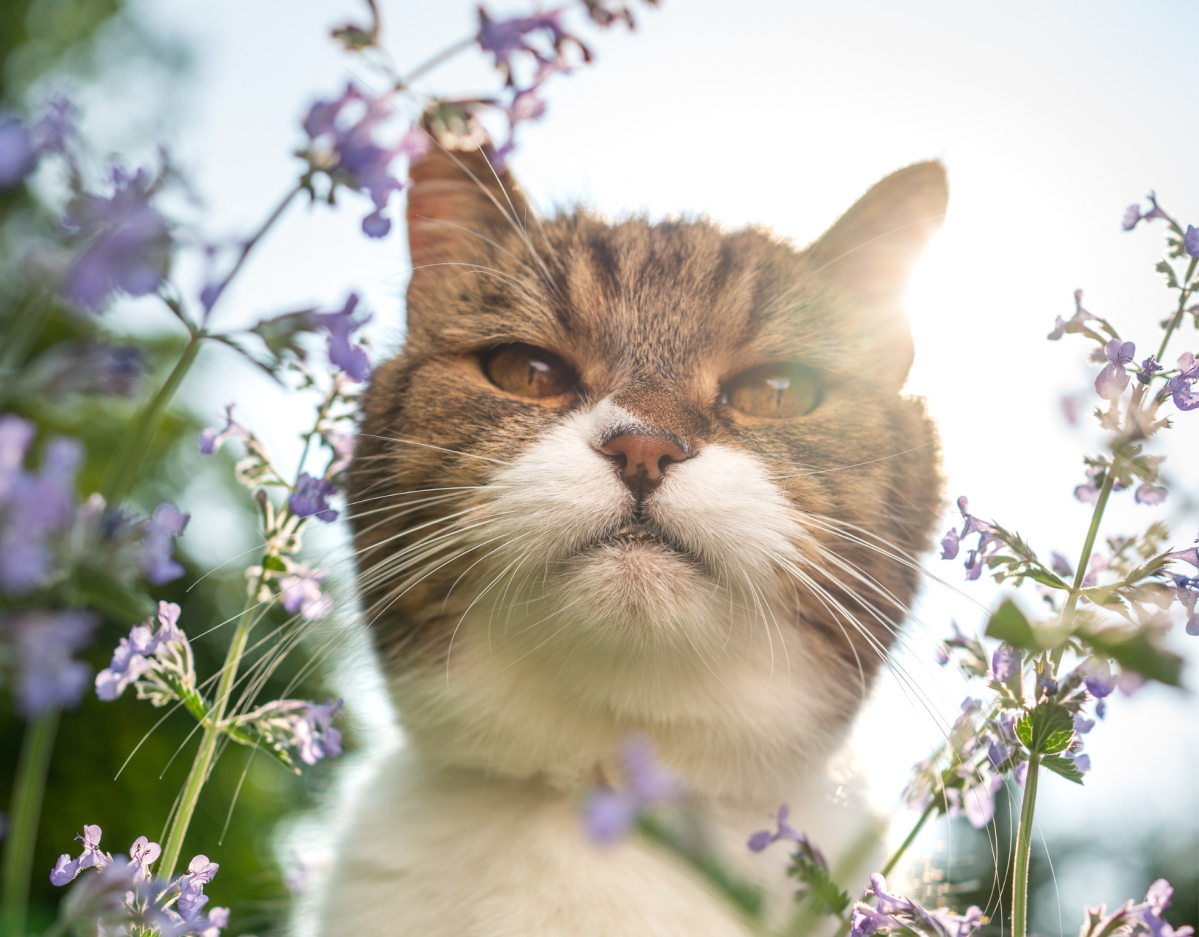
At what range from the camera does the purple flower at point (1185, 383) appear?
61 centimetres

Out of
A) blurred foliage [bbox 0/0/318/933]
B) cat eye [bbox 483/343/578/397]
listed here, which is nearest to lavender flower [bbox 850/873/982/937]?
cat eye [bbox 483/343/578/397]

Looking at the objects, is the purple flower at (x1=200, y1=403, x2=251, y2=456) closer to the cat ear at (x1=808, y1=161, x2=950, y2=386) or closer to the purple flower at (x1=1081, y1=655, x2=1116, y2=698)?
the purple flower at (x1=1081, y1=655, x2=1116, y2=698)

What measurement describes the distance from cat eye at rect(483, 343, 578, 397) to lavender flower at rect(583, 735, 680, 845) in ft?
3.12

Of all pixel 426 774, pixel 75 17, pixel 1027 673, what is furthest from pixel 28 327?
pixel 75 17

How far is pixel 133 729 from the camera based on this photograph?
11.2 ft

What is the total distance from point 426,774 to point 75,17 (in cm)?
805

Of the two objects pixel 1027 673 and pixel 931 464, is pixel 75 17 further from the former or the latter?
pixel 1027 673

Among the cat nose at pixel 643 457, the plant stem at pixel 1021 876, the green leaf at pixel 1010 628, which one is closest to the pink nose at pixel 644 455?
the cat nose at pixel 643 457

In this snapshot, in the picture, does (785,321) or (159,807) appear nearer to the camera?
(785,321)

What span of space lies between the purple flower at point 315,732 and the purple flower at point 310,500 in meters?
0.20

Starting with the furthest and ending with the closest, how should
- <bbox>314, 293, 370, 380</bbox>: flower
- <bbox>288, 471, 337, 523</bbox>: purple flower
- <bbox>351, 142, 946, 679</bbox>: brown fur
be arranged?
1. <bbox>351, 142, 946, 679</bbox>: brown fur
2. <bbox>288, 471, 337, 523</bbox>: purple flower
3. <bbox>314, 293, 370, 380</bbox>: flower

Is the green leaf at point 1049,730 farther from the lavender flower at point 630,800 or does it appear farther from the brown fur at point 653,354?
the brown fur at point 653,354

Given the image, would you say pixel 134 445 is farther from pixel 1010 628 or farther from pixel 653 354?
pixel 653 354

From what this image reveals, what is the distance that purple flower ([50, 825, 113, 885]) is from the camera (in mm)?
530
